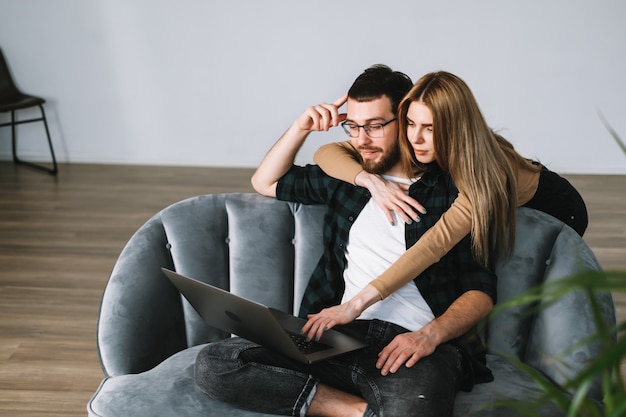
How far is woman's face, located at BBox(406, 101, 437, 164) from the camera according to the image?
2.06m

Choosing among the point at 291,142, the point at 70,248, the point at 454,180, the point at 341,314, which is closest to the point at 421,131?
the point at 454,180

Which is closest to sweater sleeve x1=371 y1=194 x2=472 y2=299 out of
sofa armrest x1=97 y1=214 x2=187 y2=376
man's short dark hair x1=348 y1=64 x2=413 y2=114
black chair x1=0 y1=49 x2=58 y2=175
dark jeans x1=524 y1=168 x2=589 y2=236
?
man's short dark hair x1=348 y1=64 x2=413 y2=114

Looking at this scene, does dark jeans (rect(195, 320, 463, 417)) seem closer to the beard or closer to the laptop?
the laptop

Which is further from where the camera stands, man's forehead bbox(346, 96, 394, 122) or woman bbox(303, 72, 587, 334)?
man's forehead bbox(346, 96, 394, 122)

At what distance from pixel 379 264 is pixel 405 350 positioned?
296 mm

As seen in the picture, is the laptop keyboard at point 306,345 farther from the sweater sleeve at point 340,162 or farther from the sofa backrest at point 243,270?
the sweater sleeve at point 340,162

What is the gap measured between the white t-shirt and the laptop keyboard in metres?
0.20

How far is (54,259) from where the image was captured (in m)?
3.94

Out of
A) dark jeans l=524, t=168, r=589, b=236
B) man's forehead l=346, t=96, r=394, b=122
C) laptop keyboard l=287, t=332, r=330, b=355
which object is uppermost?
man's forehead l=346, t=96, r=394, b=122

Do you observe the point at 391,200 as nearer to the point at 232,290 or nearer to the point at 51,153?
the point at 232,290

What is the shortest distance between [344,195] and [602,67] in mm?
3769

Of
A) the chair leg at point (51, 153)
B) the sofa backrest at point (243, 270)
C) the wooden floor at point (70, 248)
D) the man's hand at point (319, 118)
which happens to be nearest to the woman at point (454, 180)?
the sofa backrest at point (243, 270)

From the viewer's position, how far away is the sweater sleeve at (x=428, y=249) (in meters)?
2.00

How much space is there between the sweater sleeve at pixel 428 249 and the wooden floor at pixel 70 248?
1234 millimetres
